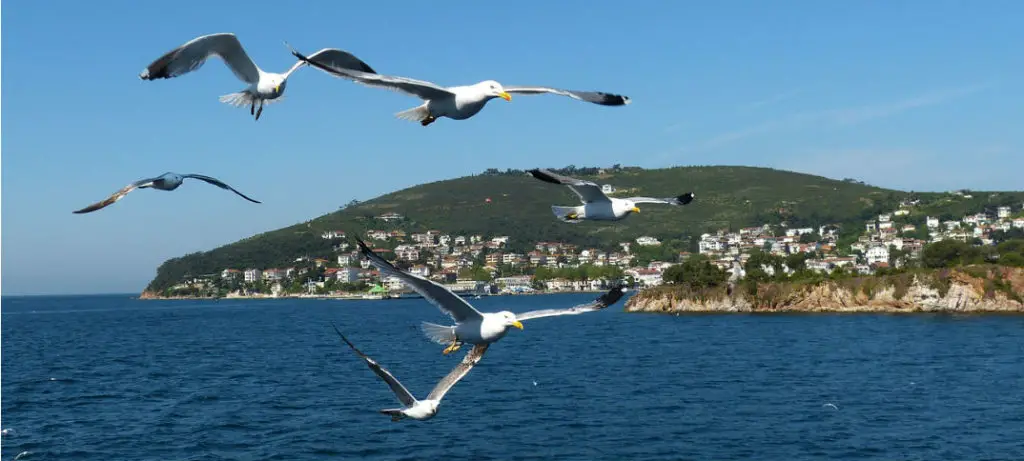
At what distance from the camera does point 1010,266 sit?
120500 mm

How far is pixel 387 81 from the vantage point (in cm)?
819

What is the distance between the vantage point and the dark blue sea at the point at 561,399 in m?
41.4

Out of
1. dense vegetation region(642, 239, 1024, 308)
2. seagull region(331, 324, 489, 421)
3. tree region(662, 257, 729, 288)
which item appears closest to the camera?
seagull region(331, 324, 489, 421)

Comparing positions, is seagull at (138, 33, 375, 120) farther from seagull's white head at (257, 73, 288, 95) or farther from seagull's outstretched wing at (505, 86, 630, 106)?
seagull's outstretched wing at (505, 86, 630, 106)

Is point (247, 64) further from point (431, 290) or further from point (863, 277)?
point (863, 277)

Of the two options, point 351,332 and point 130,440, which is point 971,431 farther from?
point 351,332

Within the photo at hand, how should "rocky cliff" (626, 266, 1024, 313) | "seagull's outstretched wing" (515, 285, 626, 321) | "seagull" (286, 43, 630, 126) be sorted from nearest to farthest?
1. "seagull" (286, 43, 630, 126)
2. "seagull's outstretched wing" (515, 285, 626, 321)
3. "rocky cliff" (626, 266, 1024, 313)

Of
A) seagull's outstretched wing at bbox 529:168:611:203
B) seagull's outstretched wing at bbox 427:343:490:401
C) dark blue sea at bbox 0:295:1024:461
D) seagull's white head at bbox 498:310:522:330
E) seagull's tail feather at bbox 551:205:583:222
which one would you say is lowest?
dark blue sea at bbox 0:295:1024:461

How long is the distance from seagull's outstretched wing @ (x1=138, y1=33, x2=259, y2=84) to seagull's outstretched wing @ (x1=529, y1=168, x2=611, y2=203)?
9.69 ft

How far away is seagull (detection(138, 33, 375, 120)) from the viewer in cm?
854

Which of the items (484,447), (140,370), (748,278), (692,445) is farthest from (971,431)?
(748,278)

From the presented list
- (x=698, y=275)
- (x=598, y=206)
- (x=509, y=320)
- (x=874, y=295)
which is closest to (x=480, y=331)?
(x=509, y=320)

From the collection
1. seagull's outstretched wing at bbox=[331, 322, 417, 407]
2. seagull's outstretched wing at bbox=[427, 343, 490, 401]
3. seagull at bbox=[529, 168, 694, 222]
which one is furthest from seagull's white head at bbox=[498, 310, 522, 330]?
seagull at bbox=[529, 168, 694, 222]

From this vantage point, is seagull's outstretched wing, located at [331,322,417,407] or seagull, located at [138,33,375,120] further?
seagull's outstretched wing, located at [331,322,417,407]
